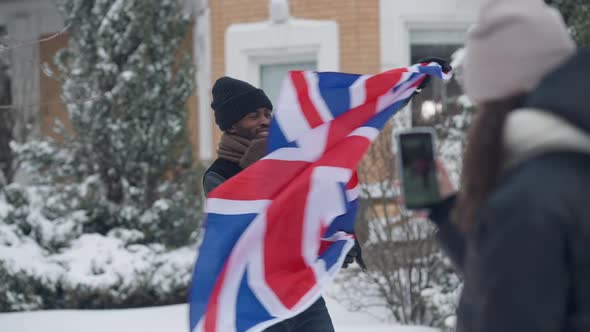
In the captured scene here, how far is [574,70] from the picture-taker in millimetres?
1816

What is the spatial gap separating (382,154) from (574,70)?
16.8 feet

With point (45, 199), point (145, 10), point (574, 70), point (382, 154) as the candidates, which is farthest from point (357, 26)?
point (574, 70)

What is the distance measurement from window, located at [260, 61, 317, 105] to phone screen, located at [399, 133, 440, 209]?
7.82m

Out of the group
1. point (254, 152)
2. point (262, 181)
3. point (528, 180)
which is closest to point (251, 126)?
point (254, 152)

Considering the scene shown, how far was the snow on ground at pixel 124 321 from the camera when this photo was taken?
668cm

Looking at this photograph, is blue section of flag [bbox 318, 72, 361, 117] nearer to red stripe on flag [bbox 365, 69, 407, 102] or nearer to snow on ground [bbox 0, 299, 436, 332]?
red stripe on flag [bbox 365, 69, 407, 102]

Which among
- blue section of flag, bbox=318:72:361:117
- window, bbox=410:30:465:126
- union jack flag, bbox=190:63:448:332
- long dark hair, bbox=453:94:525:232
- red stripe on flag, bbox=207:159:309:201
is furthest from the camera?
window, bbox=410:30:465:126

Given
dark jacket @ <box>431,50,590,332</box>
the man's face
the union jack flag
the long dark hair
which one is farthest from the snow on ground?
dark jacket @ <box>431,50,590,332</box>

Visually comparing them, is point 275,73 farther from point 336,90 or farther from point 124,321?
point 336,90

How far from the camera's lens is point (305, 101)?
363 cm

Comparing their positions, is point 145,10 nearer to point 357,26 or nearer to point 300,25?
point 300,25

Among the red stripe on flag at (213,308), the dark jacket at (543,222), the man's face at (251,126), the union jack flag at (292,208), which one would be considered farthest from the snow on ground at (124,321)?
the dark jacket at (543,222)

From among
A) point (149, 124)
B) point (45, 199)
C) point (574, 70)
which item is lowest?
point (45, 199)

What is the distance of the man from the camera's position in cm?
379
